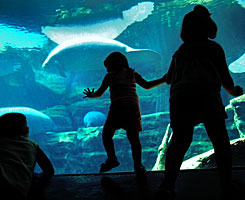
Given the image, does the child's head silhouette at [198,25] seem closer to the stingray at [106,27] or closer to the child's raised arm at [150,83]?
the child's raised arm at [150,83]

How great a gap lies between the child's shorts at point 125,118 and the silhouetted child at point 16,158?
0.71m

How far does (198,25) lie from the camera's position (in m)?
1.35

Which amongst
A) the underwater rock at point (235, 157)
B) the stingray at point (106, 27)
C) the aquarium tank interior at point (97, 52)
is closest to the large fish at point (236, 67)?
the aquarium tank interior at point (97, 52)

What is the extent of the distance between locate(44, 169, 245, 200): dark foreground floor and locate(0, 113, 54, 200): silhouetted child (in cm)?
21

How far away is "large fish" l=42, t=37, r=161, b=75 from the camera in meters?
10.4

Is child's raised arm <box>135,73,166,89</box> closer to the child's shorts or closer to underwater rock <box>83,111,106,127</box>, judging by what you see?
the child's shorts

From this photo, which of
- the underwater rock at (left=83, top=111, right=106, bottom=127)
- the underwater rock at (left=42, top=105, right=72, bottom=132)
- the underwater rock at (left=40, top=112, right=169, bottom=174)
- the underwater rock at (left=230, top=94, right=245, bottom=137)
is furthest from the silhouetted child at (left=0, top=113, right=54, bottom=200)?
the underwater rock at (left=42, top=105, right=72, bottom=132)

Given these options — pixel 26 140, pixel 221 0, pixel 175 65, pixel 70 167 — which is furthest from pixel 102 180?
pixel 70 167

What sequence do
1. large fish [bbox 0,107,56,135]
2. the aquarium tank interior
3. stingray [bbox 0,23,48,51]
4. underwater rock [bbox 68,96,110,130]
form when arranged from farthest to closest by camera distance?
underwater rock [bbox 68,96,110,130] < large fish [bbox 0,107,56,135] < stingray [bbox 0,23,48,51] < the aquarium tank interior

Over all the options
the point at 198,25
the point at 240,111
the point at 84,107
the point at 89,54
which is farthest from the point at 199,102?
the point at 84,107

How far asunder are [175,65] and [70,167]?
13604 mm

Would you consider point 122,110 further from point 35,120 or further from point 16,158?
point 35,120

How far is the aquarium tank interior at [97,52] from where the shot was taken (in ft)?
30.1

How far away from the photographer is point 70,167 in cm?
1340
